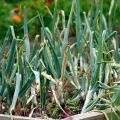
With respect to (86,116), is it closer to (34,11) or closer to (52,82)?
(52,82)

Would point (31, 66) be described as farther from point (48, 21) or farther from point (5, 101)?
point (48, 21)

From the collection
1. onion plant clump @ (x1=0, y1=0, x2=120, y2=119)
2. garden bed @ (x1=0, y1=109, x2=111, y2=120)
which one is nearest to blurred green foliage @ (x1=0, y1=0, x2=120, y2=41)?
onion plant clump @ (x1=0, y1=0, x2=120, y2=119)

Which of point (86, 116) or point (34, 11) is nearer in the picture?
point (86, 116)

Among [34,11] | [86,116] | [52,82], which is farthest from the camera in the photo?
[34,11]

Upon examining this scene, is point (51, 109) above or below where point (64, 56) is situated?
below

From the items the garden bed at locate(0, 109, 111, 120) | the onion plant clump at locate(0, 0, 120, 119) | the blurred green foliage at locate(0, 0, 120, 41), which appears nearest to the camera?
the garden bed at locate(0, 109, 111, 120)

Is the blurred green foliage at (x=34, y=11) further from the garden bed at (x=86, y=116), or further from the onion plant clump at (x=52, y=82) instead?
the garden bed at (x=86, y=116)

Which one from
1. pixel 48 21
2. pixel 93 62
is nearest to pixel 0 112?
pixel 93 62

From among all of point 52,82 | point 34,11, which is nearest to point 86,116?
point 52,82

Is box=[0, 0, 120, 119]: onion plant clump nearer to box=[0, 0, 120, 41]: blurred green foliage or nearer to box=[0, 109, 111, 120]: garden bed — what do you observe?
box=[0, 109, 111, 120]: garden bed

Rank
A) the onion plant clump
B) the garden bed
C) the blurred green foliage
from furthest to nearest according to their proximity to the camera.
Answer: the blurred green foliage → the onion plant clump → the garden bed

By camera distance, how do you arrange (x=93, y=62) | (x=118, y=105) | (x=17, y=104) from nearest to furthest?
(x=118, y=105) → (x=17, y=104) → (x=93, y=62)
